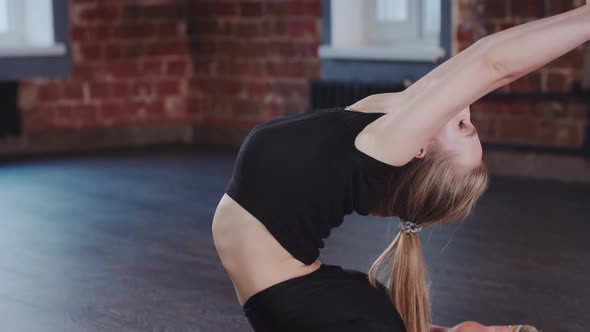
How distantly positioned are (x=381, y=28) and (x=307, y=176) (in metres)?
5.02

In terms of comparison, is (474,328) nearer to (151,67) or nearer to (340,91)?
(340,91)

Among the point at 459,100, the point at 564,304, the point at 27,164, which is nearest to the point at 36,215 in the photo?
the point at 27,164

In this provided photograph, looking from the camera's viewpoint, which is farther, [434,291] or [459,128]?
[434,291]

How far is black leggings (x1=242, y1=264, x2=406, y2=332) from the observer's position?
244 centimetres

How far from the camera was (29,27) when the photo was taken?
7.71m

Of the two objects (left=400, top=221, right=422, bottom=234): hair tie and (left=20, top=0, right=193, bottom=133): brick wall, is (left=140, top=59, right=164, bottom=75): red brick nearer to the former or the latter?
(left=20, top=0, right=193, bottom=133): brick wall

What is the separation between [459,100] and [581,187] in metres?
3.97

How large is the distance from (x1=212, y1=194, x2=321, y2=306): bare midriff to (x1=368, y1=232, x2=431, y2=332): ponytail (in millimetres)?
212

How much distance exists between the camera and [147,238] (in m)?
4.83

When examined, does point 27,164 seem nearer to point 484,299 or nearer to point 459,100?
point 484,299

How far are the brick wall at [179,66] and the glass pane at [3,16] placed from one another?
430 millimetres

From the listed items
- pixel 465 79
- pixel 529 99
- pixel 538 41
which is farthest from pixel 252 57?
pixel 538 41

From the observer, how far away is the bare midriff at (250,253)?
244 cm

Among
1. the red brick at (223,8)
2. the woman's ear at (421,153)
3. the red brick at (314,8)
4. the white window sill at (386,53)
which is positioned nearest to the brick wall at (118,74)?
the red brick at (223,8)
